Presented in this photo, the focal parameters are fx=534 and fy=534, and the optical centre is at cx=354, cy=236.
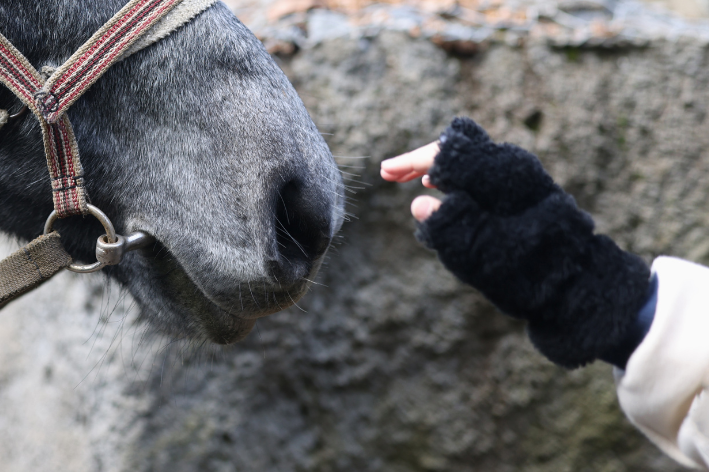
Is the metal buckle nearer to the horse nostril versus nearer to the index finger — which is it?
the horse nostril

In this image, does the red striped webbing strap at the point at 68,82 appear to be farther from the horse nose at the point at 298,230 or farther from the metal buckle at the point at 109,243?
the horse nose at the point at 298,230

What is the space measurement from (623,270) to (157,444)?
4.36 ft

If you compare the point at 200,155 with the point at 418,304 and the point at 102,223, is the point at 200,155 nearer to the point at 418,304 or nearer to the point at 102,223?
the point at 102,223

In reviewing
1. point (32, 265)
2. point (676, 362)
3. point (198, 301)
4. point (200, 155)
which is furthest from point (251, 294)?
point (676, 362)

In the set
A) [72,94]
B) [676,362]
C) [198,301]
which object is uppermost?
[72,94]

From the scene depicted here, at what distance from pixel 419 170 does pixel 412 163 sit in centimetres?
2

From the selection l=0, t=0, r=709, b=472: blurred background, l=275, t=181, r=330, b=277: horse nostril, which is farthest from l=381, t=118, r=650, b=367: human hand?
l=0, t=0, r=709, b=472: blurred background

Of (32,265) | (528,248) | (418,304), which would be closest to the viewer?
(528,248)

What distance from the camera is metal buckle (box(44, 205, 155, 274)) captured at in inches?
29.1

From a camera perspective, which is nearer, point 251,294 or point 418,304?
point 251,294

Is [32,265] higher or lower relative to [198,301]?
higher

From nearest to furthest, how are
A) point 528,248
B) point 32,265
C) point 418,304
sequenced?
point 528,248, point 32,265, point 418,304

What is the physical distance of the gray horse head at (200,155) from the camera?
74 cm

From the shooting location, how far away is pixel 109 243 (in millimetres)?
745
